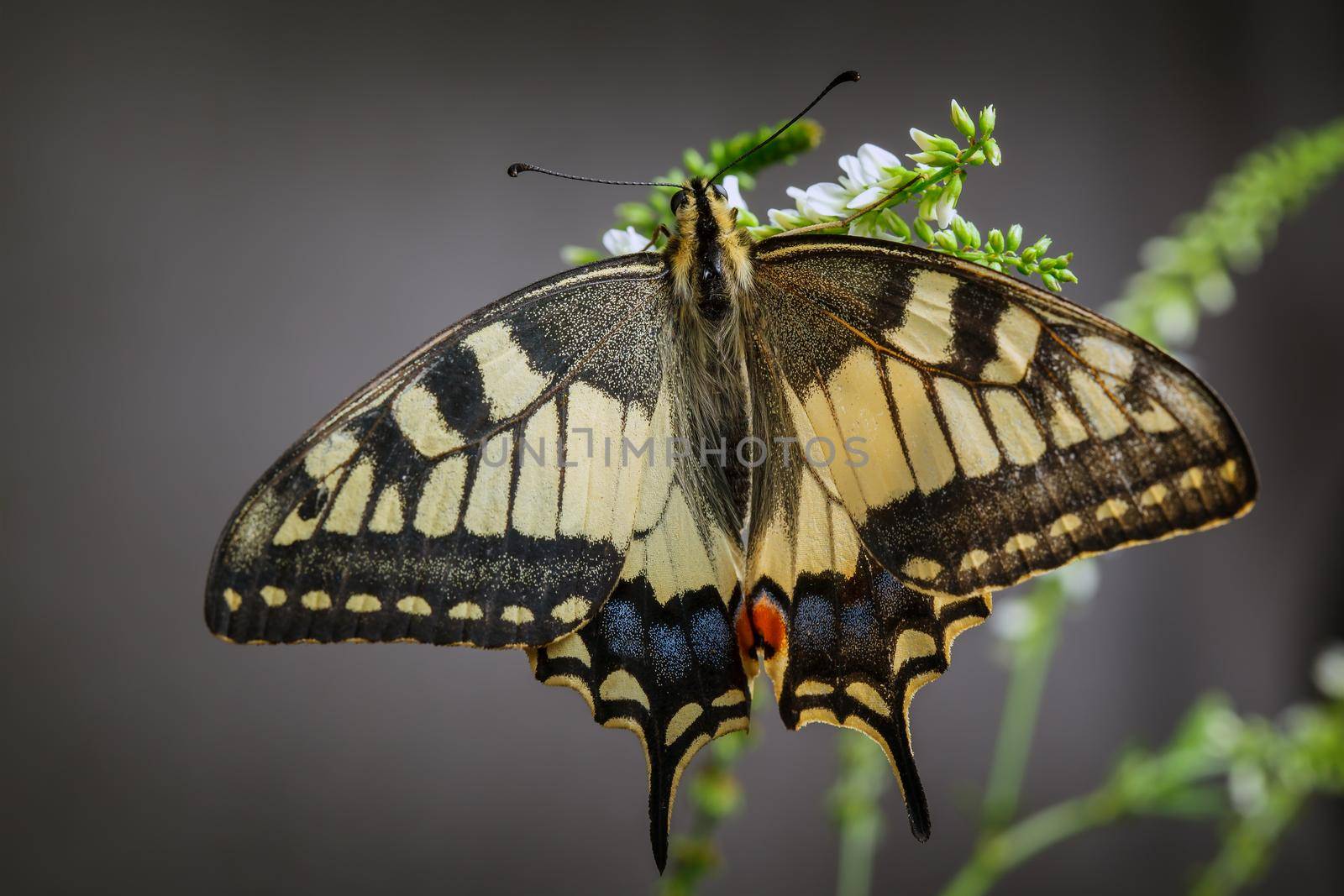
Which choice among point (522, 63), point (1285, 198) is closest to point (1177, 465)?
point (1285, 198)

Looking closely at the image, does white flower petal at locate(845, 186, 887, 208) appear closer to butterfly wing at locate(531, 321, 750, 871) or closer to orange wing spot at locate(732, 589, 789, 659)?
butterfly wing at locate(531, 321, 750, 871)

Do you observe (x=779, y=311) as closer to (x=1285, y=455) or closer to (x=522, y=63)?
(x=522, y=63)

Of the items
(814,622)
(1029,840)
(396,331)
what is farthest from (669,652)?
(396,331)

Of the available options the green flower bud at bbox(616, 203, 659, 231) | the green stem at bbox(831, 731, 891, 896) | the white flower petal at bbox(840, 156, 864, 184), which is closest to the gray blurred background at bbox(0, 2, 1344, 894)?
the green stem at bbox(831, 731, 891, 896)

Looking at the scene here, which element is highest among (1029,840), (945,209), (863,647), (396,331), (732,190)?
(396,331)

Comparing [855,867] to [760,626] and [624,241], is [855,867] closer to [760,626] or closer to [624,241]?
[760,626]

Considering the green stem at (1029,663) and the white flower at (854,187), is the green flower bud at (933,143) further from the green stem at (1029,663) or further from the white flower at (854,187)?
the green stem at (1029,663)
